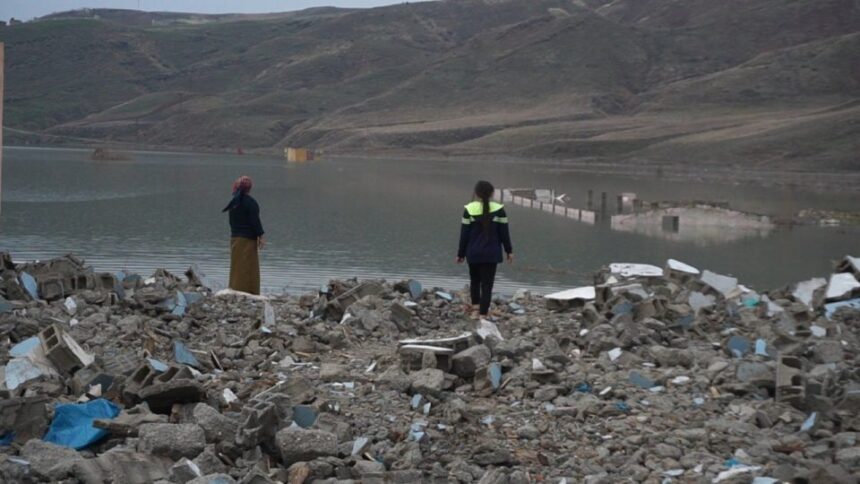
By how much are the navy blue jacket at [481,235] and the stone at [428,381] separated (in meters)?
2.58

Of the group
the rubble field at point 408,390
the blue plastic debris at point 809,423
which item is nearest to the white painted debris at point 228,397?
the rubble field at point 408,390

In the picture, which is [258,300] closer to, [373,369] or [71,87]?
[373,369]

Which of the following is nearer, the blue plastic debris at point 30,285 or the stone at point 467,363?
the stone at point 467,363

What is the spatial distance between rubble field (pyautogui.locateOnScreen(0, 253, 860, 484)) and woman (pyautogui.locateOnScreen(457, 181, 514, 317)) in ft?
1.55

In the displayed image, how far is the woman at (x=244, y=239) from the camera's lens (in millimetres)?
10594

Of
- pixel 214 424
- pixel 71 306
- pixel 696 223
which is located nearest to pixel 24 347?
pixel 71 306

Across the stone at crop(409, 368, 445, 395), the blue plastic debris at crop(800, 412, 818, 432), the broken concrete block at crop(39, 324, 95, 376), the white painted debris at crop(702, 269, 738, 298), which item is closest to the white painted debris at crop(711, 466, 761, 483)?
the blue plastic debris at crop(800, 412, 818, 432)

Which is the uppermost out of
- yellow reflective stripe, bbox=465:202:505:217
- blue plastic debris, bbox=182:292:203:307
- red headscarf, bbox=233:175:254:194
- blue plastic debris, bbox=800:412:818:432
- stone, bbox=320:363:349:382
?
red headscarf, bbox=233:175:254:194

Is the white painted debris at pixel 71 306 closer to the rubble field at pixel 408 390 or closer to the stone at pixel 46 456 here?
the rubble field at pixel 408 390

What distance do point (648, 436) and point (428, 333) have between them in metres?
3.28

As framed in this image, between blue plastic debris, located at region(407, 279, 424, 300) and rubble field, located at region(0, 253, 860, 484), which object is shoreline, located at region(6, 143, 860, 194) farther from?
rubble field, located at region(0, 253, 860, 484)

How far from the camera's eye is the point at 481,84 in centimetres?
12094

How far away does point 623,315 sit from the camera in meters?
8.80

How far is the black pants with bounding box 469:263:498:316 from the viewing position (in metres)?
9.43
